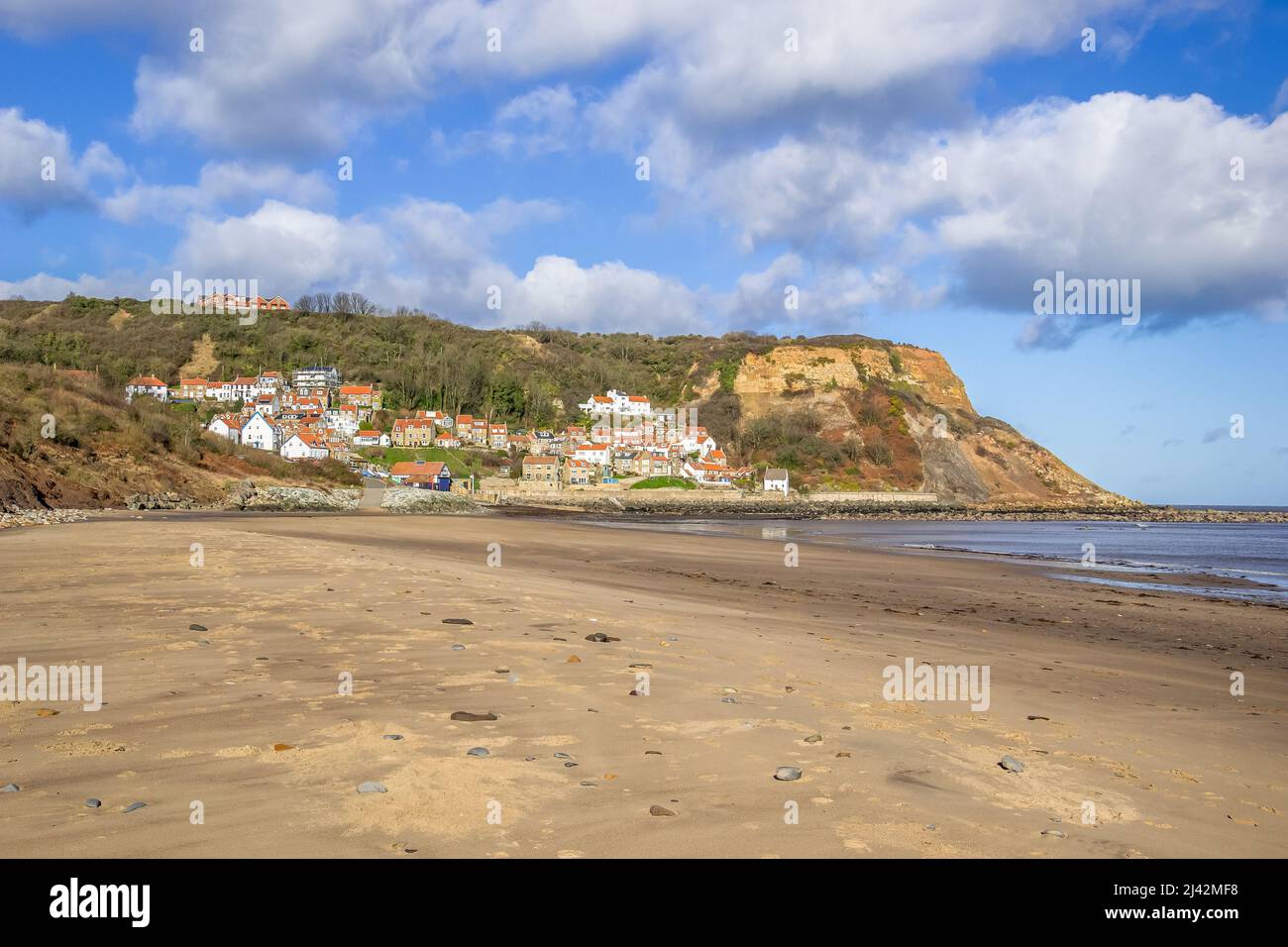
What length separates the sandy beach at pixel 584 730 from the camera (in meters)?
4.05

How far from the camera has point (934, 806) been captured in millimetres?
4609

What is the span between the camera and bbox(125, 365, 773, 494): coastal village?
311 ft

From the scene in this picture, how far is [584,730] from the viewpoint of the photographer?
5.77 metres

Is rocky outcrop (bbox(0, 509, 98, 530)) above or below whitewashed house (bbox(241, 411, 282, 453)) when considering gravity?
below

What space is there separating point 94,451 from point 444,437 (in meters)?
73.2

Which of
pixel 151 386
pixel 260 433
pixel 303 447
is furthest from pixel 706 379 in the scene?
pixel 151 386

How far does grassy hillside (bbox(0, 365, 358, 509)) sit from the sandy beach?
25.2 meters

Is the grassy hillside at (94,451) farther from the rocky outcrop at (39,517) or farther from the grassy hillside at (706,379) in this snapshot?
the grassy hillside at (706,379)

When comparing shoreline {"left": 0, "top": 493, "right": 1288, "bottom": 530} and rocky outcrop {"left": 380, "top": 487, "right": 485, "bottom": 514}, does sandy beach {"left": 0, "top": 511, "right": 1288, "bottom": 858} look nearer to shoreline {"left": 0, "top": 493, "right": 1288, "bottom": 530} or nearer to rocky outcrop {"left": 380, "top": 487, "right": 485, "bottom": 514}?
shoreline {"left": 0, "top": 493, "right": 1288, "bottom": 530}

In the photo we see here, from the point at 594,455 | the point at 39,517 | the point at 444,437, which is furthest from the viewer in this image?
the point at 444,437

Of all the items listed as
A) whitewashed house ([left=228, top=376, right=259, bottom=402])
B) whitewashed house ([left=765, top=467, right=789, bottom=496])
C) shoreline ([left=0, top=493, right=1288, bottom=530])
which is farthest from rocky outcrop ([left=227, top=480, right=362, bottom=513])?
whitewashed house ([left=228, top=376, right=259, bottom=402])

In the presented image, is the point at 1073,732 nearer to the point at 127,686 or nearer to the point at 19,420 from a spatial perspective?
the point at 127,686

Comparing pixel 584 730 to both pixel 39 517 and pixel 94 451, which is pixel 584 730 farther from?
pixel 94 451
